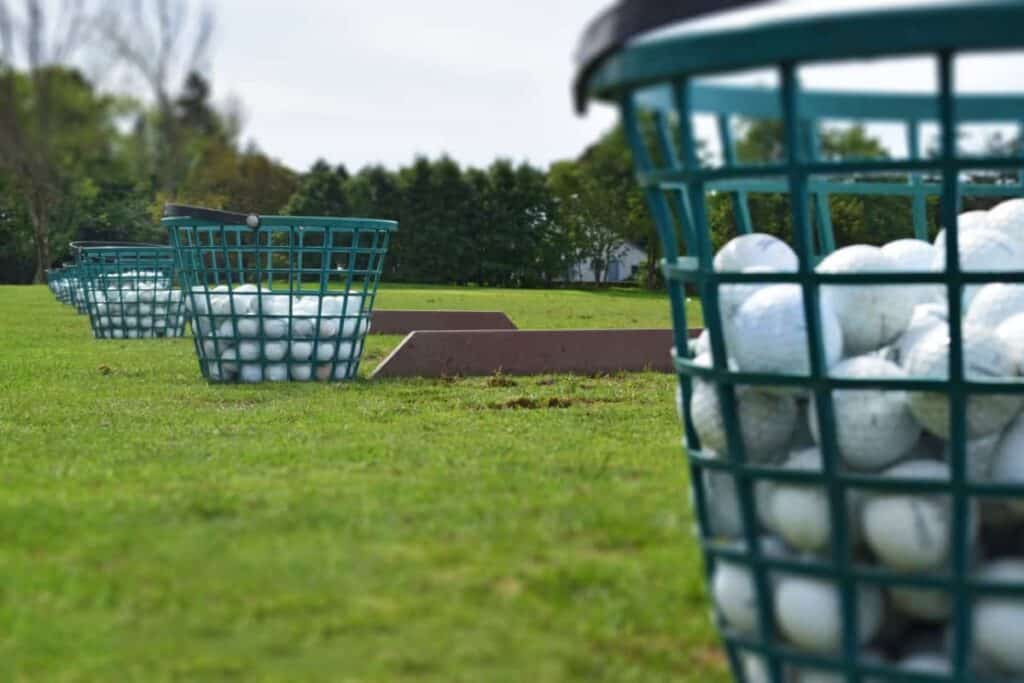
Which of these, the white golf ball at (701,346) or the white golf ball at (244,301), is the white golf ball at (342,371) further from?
the white golf ball at (701,346)

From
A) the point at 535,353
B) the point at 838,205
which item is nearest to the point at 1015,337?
the point at 838,205

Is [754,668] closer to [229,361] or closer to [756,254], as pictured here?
[756,254]

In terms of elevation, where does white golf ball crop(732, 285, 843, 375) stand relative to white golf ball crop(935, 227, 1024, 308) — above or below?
below

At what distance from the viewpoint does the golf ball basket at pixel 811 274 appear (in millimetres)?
1323

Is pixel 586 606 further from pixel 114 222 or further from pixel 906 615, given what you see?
pixel 114 222

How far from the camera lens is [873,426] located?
1646mm

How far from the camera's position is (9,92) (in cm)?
308

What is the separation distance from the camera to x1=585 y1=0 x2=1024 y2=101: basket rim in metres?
1.29

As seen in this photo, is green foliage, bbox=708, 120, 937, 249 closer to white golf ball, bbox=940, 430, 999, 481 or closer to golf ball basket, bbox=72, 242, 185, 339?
white golf ball, bbox=940, 430, 999, 481

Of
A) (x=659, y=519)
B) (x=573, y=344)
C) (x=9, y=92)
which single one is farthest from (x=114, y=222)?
(x=659, y=519)

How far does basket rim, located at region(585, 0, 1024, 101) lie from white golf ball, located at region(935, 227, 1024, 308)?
0.81 m

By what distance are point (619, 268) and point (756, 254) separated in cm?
2998

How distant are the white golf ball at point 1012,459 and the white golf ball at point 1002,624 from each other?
99 mm

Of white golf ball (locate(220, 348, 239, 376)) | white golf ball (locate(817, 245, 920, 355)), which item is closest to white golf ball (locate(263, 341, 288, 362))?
white golf ball (locate(220, 348, 239, 376))
